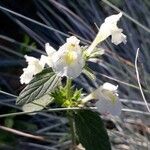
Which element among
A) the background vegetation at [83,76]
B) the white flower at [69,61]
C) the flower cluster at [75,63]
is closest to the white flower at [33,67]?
the flower cluster at [75,63]

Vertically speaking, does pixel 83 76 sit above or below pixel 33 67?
above

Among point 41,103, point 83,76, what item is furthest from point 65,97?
point 83,76

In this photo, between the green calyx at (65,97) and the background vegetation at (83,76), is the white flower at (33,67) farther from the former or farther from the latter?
the background vegetation at (83,76)

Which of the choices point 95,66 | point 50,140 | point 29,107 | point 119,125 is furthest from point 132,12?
point 29,107

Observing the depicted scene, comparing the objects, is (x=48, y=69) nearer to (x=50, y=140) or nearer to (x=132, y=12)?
(x=50, y=140)

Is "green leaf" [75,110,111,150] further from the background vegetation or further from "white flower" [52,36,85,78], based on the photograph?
the background vegetation

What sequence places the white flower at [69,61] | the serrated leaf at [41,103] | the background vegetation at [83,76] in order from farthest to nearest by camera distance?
the background vegetation at [83,76] → the serrated leaf at [41,103] → the white flower at [69,61]

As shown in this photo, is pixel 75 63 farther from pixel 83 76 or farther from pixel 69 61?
pixel 83 76
